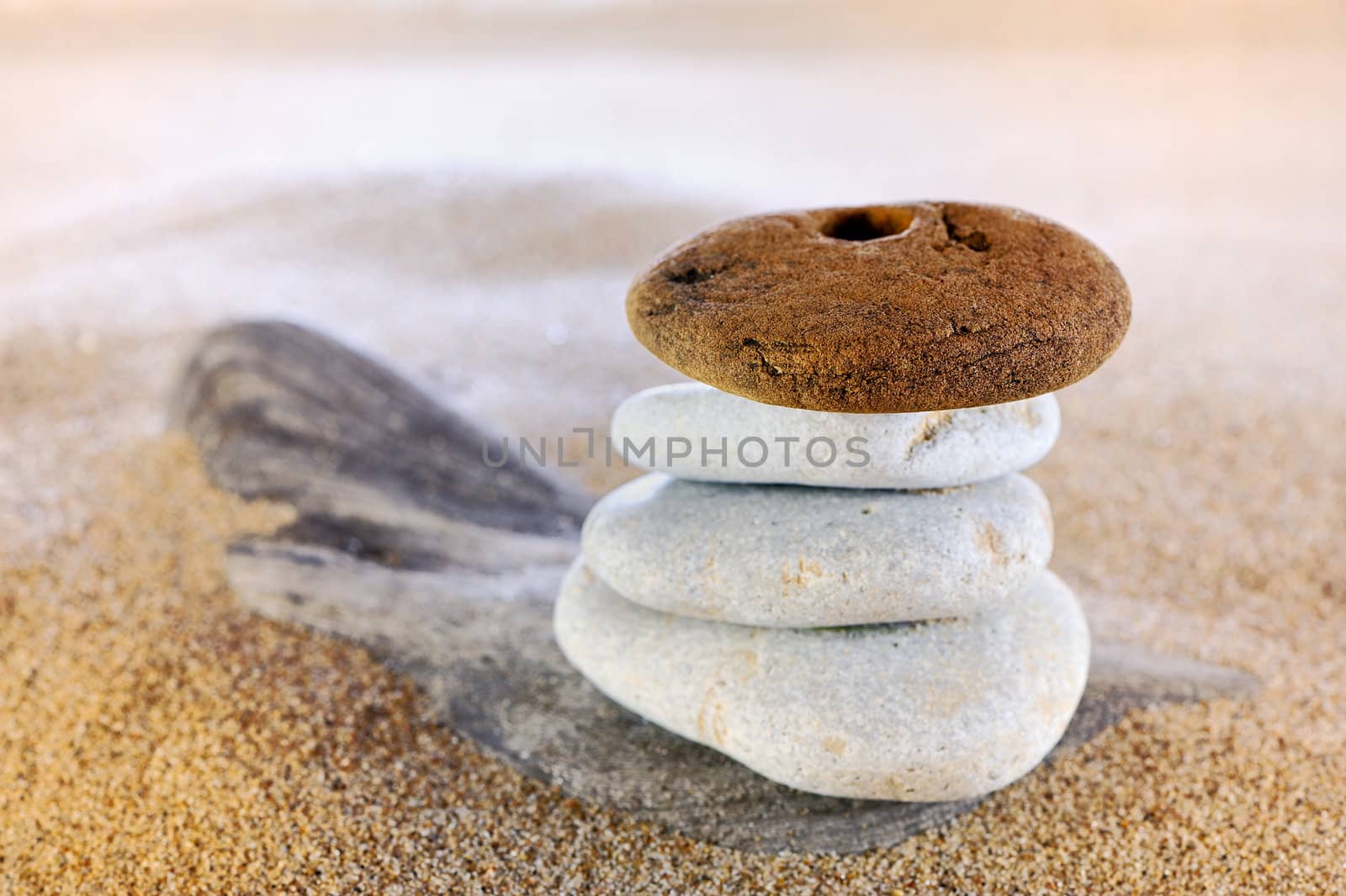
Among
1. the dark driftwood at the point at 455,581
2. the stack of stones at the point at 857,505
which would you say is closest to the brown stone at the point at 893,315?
the stack of stones at the point at 857,505

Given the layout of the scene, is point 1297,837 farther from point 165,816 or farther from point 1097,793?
point 165,816

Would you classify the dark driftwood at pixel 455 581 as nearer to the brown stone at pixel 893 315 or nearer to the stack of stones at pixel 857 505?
the stack of stones at pixel 857 505

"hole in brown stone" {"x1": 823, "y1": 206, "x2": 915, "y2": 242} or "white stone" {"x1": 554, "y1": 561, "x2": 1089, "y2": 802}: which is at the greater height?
"hole in brown stone" {"x1": 823, "y1": 206, "x2": 915, "y2": 242}

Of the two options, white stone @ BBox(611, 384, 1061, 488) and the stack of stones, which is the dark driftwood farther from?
white stone @ BBox(611, 384, 1061, 488)

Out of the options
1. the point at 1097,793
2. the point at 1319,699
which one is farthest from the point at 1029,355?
the point at 1319,699

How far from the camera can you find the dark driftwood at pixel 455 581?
2.08m

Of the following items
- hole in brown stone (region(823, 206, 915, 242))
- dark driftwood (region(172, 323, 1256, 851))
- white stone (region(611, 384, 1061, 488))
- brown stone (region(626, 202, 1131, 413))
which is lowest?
dark driftwood (region(172, 323, 1256, 851))

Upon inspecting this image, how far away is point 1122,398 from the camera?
4309 millimetres

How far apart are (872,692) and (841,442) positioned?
1.67 ft

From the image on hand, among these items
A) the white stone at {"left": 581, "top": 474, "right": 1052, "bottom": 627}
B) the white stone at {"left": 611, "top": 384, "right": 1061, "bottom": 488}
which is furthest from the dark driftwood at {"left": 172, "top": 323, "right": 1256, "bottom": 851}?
the white stone at {"left": 611, "top": 384, "right": 1061, "bottom": 488}

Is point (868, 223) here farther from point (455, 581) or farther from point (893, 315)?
point (455, 581)

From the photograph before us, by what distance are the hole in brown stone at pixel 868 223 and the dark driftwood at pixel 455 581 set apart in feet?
3.93

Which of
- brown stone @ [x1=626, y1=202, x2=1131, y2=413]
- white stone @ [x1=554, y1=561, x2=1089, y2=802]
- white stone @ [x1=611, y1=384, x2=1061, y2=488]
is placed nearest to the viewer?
brown stone @ [x1=626, y1=202, x2=1131, y2=413]

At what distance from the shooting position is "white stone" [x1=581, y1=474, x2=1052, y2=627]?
6.64 feet
